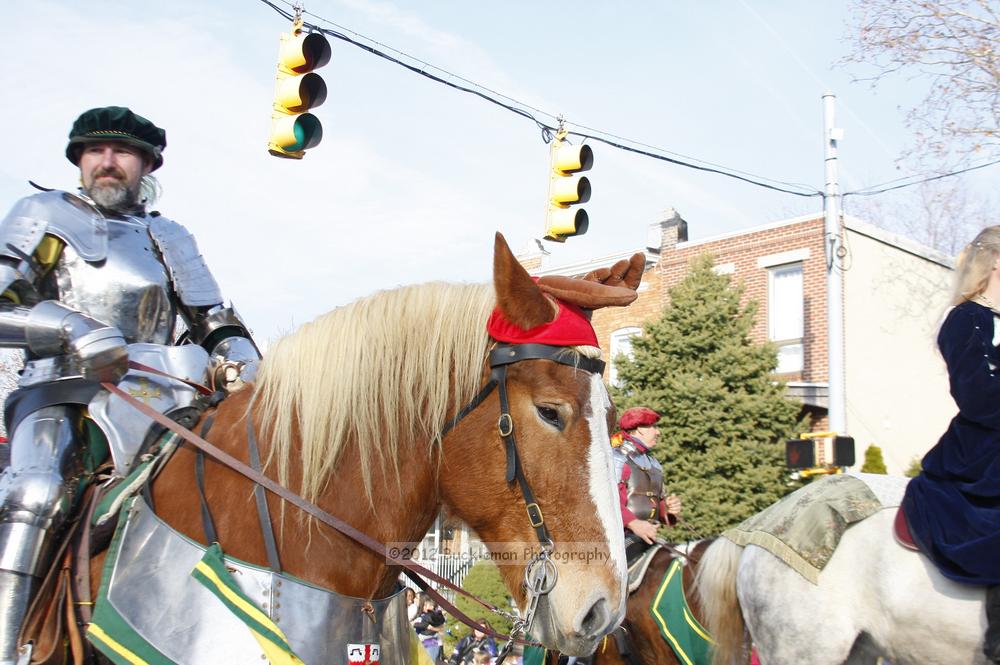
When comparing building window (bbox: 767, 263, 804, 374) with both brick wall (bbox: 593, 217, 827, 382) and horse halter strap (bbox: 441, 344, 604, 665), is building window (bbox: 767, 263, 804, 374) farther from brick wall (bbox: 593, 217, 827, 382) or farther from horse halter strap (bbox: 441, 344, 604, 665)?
horse halter strap (bbox: 441, 344, 604, 665)

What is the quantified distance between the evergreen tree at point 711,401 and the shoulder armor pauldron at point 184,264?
13.0 metres

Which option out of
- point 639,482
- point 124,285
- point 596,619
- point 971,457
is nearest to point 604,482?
point 596,619

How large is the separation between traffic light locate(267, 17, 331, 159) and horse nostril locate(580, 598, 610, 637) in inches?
229

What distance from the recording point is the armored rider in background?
2674 millimetres

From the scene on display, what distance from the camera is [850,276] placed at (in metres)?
19.2

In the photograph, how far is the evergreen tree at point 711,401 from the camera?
16047mm

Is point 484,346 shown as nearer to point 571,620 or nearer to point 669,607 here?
point 571,620

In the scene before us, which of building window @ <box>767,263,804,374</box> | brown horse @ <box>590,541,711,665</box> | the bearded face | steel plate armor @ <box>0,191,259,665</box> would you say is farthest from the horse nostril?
building window @ <box>767,263,804,374</box>

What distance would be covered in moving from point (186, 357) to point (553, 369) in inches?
59.7

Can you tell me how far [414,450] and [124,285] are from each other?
1.39m

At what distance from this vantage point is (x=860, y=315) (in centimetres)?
1931

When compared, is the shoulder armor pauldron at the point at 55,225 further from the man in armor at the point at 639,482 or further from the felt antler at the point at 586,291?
the man in armor at the point at 639,482

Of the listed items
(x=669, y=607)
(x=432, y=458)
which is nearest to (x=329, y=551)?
(x=432, y=458)

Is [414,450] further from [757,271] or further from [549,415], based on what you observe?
[757,271]
